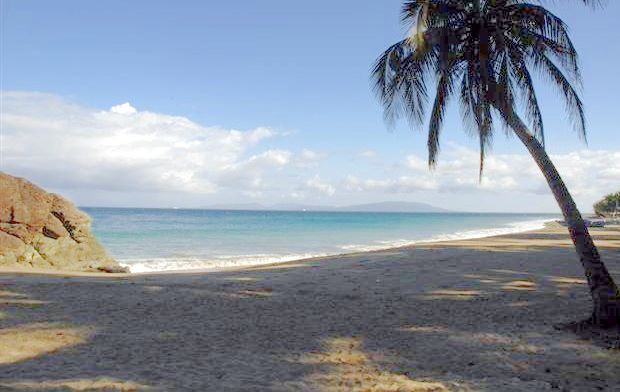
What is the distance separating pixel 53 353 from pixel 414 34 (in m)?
7.84

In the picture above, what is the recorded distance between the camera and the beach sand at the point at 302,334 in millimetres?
5039

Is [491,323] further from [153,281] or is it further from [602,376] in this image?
[153,281]

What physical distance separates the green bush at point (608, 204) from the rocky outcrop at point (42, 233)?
66.0m

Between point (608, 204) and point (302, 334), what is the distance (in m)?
72.1

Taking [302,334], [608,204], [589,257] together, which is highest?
[608,204]

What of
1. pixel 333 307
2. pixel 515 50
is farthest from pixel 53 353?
pixel 515 50

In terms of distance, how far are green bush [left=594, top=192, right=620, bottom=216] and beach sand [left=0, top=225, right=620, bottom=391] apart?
6137 cm

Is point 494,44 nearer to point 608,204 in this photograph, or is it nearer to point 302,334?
point 302,334

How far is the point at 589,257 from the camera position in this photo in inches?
274

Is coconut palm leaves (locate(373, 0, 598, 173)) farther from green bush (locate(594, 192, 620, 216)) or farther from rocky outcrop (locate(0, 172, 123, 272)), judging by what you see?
green bush (locate(594, 192, 620, 216))

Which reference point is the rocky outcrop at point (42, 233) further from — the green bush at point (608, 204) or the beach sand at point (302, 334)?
the green bush at point (608, 204)

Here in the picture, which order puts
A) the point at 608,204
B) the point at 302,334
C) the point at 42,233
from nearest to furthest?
the point at 302,334, the point at 42,233, the point at 608,204

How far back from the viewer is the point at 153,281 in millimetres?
11461

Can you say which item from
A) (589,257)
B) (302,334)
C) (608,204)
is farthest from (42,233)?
(608,204)
